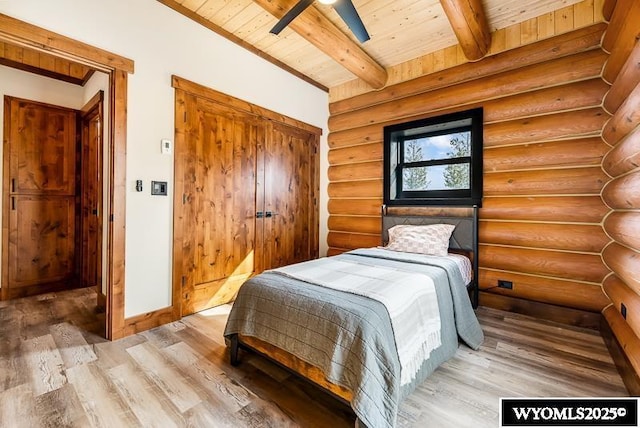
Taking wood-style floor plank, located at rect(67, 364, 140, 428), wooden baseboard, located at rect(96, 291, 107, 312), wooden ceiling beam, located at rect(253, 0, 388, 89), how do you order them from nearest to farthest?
wood-style floor plank, located at rect(67, 364, 140, 428)
wooden ceiling beam, located at rect(253, 0, 388, 89)
wooden baseboard, located at rect(96, 291, 107, 312)

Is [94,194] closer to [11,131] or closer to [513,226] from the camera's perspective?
[11,131]

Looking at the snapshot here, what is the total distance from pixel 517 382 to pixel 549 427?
35 centimetres

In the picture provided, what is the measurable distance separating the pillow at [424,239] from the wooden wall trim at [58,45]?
9.91 ft

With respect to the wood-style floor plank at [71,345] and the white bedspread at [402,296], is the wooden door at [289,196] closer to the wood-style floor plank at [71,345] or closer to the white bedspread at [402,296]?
the white bedspread at [402,296]

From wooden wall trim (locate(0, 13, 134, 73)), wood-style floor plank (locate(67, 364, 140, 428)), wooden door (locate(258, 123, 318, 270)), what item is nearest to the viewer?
wood-style floor plank (locate(67, 364, 140, 428))

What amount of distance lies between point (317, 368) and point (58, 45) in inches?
112

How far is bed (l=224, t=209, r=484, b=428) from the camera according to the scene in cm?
132

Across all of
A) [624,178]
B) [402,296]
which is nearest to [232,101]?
[402,296]

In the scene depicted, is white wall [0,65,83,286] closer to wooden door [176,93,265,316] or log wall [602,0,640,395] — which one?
wooden door [176,93,265,316]

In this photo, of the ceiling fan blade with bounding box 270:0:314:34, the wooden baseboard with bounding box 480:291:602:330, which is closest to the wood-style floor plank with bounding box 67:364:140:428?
the ceiling fan blade with bounding box 270:0:314:34

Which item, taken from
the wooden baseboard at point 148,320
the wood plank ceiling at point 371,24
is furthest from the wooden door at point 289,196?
the wooden baseboard at point 148,320

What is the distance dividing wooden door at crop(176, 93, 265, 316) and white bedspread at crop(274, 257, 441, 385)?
1309mm

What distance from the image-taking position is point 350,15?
2.03m

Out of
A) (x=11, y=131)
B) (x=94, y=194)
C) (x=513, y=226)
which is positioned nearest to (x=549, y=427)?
(x=513, y=226)
